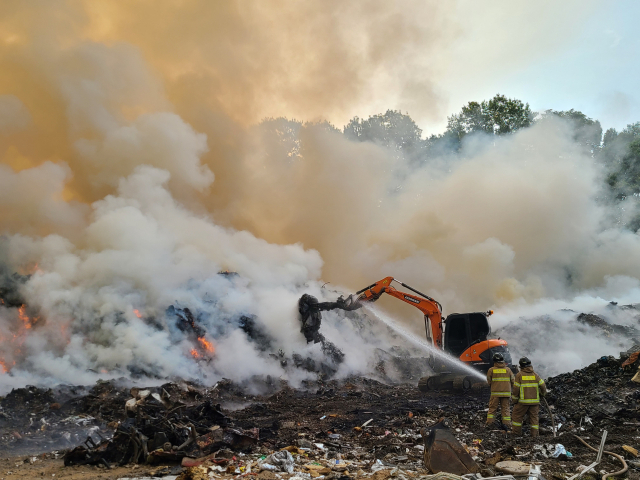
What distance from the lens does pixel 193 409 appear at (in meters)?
7.22

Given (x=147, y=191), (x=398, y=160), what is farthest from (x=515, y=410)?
(x=398, y=160)

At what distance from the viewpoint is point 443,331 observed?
457 inches

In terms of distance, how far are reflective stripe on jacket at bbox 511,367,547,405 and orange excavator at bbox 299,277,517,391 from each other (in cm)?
401

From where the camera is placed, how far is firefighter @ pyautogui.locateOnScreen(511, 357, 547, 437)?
6539 millimetres

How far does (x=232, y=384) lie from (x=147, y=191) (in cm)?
972

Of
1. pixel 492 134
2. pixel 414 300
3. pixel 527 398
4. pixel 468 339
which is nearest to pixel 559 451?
pixel 527 398

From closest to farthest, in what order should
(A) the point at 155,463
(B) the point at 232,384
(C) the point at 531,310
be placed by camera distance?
Result: 1. (A) the point at 155,463
2. (B) the point at 232,384
3. (C) the point at 531,310

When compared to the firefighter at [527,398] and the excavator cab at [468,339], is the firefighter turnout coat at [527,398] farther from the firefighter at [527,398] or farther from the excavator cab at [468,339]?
the excavator cab at [468,339]

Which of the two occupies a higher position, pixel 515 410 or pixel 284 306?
pixel 284 306

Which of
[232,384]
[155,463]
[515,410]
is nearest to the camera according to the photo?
[155,463]

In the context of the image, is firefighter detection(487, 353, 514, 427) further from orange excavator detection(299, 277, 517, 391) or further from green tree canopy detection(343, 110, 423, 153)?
green tree canopy detection(343, 110, 423, 153)

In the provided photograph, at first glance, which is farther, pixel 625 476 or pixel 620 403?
pixel 620 403

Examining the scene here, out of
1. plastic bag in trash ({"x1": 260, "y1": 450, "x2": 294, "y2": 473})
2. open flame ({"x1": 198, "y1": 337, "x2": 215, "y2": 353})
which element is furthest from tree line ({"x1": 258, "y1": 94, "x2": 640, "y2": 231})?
plastic bag in trash ({"x1": 260, "y1": 450, "x2": 294, "y2": 473})

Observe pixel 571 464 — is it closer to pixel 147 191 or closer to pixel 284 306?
pixel 284 306
